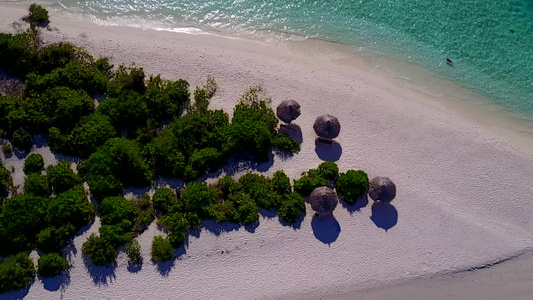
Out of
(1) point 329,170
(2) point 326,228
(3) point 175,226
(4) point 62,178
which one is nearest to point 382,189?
(1) point 329,170

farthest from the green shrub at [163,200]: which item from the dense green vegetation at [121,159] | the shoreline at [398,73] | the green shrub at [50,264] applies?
the shoreline at [398,73]

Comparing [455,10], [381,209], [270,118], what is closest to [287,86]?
[270,118]

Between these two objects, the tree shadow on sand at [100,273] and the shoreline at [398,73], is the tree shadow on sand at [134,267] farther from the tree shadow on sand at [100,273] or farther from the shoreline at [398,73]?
the shoreline at [398,73]

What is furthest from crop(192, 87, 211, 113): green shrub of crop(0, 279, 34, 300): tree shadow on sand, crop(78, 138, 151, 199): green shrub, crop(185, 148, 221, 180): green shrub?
crop(0, 279, 34, 300): tree shadow on sand

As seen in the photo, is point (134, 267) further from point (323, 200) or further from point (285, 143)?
point (285, 143)

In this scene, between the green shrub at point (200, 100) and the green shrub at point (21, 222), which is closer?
the green shrub at point (21, 222)

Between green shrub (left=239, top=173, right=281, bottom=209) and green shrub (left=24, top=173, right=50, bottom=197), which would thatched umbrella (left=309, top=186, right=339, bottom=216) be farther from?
green shrub (left=24, top=173, right=50, bottom=197)

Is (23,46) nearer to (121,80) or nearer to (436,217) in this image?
(121,80)
